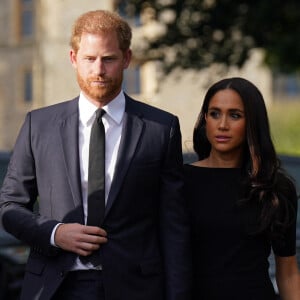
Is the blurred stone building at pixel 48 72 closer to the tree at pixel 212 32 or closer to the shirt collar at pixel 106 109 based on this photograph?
the tree at pixel 212 32

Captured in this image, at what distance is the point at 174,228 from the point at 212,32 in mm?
12740

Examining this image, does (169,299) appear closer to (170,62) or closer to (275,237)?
(275,237)

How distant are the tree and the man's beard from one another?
1190 cm

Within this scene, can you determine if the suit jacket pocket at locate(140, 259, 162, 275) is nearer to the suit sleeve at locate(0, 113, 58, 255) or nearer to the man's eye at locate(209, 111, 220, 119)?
the suit sleeve at locate(0, 113, 58, 255)

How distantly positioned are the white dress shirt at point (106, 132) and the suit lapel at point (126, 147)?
0.02 m

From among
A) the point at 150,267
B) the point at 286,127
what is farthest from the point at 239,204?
the point at 286,127

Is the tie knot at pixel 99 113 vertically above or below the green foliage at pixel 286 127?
above

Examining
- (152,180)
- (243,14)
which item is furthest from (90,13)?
(243,14)

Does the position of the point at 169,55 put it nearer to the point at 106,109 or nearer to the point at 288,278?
the point at 288,278

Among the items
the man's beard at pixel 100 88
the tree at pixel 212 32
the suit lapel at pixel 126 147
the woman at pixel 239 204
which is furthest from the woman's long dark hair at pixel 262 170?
→ the tree at pixel 212 32

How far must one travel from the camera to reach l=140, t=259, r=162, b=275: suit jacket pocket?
3.35 m

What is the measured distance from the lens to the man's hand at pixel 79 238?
10.6 feet

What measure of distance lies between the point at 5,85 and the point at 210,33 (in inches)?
949

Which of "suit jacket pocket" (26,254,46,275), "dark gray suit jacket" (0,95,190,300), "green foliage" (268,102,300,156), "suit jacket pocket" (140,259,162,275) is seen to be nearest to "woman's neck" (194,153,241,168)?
"dark gray suit jacket" (0,95,190,300)
